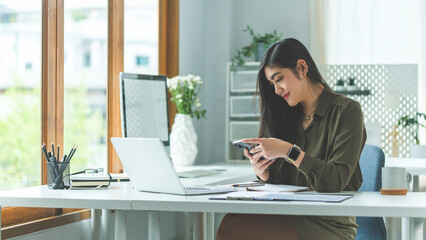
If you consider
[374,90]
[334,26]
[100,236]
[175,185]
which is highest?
[334,26]

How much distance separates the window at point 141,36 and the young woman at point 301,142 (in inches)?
67.0

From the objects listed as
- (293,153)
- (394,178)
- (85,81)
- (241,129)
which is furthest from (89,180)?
(241,129)

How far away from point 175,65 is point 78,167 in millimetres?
1358

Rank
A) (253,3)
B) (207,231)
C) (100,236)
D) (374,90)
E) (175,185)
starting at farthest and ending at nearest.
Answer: (253,3), (374,90), (100,236), (207,231), (175,185)

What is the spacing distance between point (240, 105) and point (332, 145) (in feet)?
7.95

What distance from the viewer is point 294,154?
1867 mm

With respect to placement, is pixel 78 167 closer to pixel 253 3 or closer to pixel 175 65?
pixel 175 65

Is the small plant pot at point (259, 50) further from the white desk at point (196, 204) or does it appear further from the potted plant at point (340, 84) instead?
the white desk at point (196, 204)

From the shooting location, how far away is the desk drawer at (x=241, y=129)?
439 centimetres

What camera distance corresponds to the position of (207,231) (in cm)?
202

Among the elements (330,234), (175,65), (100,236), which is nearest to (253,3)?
(175,65)

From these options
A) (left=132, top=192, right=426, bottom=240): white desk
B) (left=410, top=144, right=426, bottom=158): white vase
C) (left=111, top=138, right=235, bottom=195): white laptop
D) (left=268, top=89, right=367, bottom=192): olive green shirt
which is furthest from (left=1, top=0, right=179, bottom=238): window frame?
(left=410, top=144, right=426, bottom=158): white vase

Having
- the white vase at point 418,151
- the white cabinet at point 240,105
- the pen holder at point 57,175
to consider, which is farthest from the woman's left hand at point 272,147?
the white cabinet at point 240,105

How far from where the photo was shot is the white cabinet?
4.38 meters
